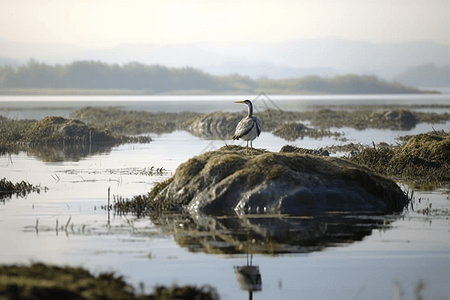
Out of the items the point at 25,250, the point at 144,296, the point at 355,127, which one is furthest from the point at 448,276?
the point at 355,127

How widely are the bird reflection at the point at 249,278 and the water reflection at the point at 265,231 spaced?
0.97 metres

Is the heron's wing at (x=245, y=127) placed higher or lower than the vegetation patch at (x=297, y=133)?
higher

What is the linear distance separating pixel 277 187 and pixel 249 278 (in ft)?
15.3

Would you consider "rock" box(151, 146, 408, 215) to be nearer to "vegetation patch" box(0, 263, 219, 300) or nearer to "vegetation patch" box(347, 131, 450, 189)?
"vegetation patch" box(347, 131, 450, 189)

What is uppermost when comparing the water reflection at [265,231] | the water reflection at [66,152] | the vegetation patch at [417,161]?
the vegetation patch at [417,161]

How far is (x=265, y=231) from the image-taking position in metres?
12.1

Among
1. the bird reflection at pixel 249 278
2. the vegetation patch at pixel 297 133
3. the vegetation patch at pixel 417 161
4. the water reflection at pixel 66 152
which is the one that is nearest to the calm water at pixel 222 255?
the bird reflection at pixel 249 278

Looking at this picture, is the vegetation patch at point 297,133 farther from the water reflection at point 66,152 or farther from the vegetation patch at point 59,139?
the water reflection at point 66,152

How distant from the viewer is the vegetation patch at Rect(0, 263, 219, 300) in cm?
679

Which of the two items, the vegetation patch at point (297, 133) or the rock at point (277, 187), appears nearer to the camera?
the rock at point (277, 187)

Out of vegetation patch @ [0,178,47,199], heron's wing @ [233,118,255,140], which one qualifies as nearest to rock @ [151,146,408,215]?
heron's wing @ [233,118,255,140]

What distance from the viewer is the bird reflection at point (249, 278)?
8961 mm

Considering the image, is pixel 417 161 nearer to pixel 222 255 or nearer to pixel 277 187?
pixel 277 187

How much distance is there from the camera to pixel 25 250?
35.7 feet
